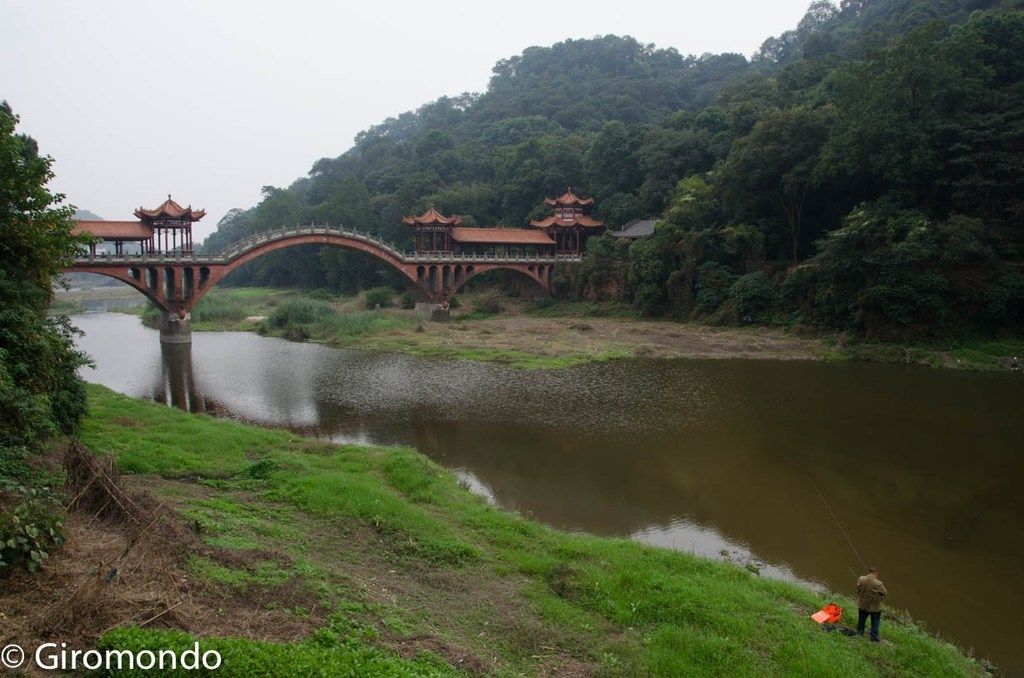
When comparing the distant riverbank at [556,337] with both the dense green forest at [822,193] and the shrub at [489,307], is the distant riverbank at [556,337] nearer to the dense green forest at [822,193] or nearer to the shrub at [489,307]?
the shrub at [489,307]

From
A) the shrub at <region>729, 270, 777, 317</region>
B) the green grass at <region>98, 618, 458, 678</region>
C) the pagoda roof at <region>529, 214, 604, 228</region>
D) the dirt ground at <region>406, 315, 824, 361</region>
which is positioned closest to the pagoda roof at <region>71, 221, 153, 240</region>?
the dirt ground at <region>406, 315, 824, 361</region>

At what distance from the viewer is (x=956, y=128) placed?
30688 millimetres

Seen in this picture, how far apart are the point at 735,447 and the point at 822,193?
2843 cm

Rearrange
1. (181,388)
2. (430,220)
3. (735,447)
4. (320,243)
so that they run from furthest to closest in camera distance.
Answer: (430,220) < (320,243) < (181,388) < (735,447)

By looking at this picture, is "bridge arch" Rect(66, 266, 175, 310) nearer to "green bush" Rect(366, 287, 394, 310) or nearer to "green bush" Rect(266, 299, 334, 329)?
"green bush" Rect(266, 299, 334, 329)

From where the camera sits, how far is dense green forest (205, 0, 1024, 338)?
3027 centimetres

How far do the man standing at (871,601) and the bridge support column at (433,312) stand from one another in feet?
141

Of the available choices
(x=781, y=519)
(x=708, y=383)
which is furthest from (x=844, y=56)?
(x=781, y=519)

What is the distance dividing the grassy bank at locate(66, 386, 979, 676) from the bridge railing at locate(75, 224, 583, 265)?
21.3 metres

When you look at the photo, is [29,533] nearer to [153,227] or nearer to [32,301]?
[32,301]

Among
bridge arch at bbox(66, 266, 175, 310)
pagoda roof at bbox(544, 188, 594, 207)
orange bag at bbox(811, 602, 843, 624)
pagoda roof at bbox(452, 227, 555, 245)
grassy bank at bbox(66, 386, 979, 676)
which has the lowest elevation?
orange bag at bbox(811, 602, 843, 624)

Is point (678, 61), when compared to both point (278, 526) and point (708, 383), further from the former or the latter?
point (278, 526)

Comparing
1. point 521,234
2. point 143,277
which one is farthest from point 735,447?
point 521,234

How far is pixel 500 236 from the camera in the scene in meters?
54.4
